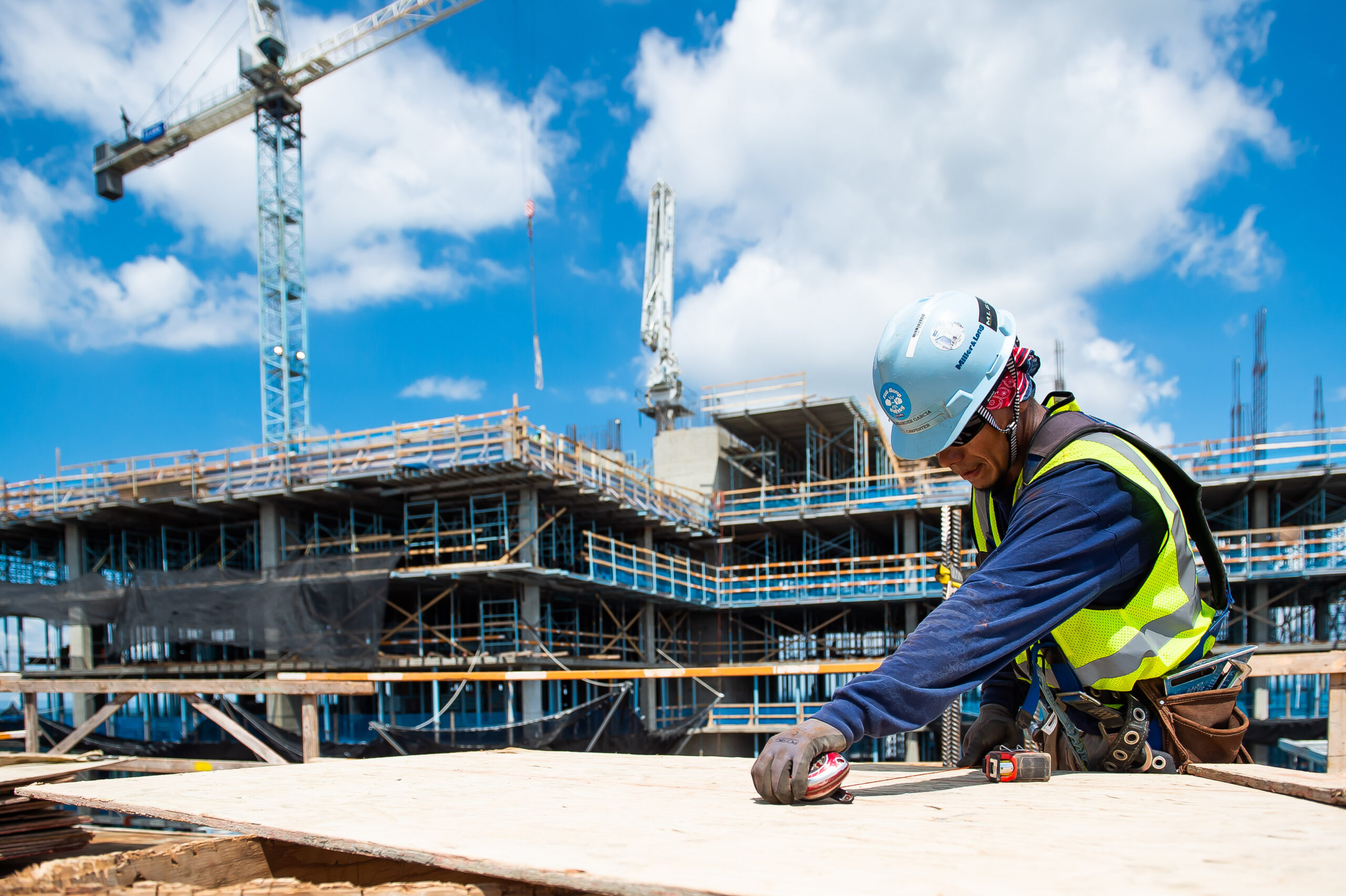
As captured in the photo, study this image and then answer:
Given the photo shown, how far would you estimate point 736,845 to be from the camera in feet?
5.15

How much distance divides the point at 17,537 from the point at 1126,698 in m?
36.2

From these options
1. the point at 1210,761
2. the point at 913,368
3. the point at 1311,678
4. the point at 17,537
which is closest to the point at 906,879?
the point at 913,368

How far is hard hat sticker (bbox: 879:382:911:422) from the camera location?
2.46 metres

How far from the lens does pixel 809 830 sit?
1.70m

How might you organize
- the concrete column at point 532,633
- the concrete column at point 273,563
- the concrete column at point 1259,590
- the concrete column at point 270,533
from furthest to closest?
the concrete column at point 1259,590 → the concrete column at point 270,533 → the concrete column at point 273,563 → the concrete column at point 532,633

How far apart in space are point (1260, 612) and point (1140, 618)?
30480 mm

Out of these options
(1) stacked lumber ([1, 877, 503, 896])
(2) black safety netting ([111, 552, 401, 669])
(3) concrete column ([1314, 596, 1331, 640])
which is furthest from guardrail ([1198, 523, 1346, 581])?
(1) stacked lumber ([1, 877, 503, 896])

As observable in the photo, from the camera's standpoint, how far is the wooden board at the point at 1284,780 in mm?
1902

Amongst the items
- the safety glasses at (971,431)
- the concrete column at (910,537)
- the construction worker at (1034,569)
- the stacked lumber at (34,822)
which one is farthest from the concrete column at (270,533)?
the safety glasses at (971,431)

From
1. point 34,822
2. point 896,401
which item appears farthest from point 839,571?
point 896,401

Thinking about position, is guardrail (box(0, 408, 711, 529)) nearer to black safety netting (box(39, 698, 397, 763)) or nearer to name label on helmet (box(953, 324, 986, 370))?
black safety netting (box(39, 698, 397, 763))

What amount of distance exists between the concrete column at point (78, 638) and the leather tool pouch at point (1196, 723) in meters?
28.1

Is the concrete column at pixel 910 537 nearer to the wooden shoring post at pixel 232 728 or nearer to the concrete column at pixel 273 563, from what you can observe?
the concrete column at pixel 273 563

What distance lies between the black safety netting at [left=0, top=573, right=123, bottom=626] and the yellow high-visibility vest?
74.3ft
